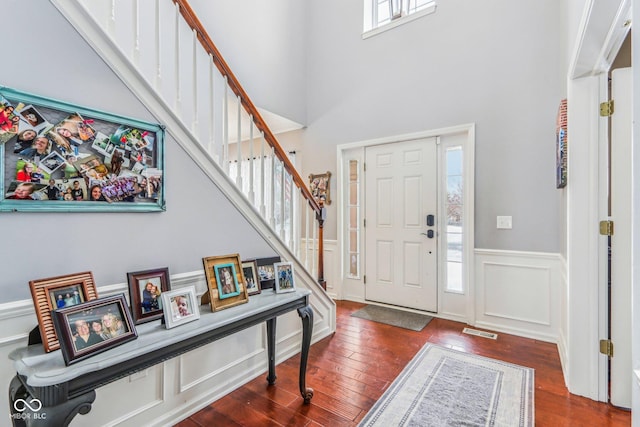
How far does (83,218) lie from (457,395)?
2.30 m

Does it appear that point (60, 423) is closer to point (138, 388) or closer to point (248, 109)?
point (138, 388)

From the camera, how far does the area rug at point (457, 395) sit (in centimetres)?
172

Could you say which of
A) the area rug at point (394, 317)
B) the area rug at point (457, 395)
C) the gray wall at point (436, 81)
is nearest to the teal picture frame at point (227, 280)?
the area rug at point (457, 395)

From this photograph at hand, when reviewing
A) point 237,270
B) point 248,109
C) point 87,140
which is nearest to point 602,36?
point 248,109

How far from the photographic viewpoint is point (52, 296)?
1124mm

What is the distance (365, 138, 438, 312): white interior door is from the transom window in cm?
142

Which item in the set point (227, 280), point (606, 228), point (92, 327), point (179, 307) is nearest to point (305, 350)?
point (227, 280)

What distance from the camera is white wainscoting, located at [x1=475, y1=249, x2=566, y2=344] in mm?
2748

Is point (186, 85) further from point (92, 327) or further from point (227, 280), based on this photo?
point (92, 327)

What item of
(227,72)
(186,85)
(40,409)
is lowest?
(40,409)

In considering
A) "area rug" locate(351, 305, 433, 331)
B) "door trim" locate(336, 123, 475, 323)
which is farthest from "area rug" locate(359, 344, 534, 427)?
"door trim" locate(336, 123, 475, 323)

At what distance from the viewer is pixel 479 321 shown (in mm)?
3074

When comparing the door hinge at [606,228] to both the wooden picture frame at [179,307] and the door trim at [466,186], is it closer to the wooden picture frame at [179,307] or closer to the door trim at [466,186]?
the door trim at [466,186]

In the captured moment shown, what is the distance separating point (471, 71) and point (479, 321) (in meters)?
2.55
